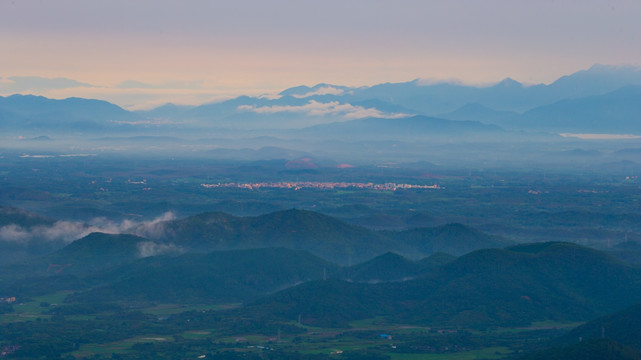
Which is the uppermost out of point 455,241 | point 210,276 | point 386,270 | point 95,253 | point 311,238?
point 311,238

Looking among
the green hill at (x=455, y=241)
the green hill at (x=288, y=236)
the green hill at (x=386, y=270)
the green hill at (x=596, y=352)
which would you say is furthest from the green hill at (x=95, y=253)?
the green hill at (x=596, y=352)

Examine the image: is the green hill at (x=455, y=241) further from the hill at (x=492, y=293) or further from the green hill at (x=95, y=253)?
the green hill at (x=95, y=253)

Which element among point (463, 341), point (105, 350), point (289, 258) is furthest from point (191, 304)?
point (463, 341)

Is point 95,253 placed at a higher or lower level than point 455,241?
lower

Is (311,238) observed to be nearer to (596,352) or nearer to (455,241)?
(455,241)

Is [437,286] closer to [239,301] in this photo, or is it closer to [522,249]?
[522,249]

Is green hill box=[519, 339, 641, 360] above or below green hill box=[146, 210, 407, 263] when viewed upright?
below

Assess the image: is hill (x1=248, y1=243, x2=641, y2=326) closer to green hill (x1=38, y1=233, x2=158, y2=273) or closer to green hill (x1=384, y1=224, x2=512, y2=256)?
green hill (x1=384, y1=224, x2=512, y2=256)

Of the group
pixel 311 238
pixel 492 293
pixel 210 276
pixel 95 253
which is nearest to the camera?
pixel 492 293

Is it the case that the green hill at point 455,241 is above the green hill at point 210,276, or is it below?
above

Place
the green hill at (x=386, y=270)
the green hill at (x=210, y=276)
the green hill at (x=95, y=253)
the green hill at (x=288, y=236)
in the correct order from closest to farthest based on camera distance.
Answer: the green hill at (x=210, y=276)
the green hill at (x=386, y=270)
the green hill at (x=95, y=253)
the green hill at (x=288, y=236)

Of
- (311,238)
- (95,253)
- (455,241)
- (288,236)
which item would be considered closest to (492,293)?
(455,241)

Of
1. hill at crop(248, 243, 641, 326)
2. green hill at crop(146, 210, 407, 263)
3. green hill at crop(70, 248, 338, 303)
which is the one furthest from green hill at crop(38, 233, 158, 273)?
hill at crop(248, 243, 641, 326)
